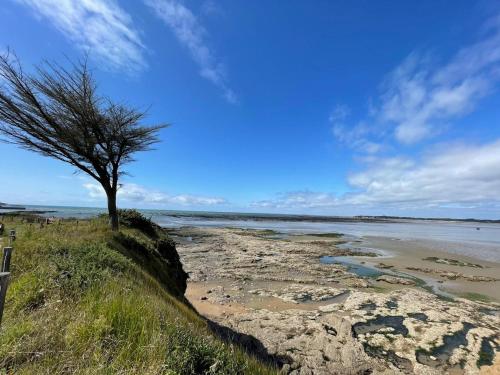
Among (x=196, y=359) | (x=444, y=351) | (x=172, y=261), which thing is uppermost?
(x=196, y=359)

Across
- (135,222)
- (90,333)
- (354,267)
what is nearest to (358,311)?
(354,267)

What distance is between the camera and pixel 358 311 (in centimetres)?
1255

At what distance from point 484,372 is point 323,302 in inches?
262

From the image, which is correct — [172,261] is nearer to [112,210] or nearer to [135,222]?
[135,222]

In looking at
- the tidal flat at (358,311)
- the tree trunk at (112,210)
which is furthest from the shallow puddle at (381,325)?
the tree trunk at (112,210)

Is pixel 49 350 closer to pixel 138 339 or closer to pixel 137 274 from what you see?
pixel 138 339

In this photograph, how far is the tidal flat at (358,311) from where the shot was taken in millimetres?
8672

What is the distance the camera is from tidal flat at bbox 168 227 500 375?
341 inches

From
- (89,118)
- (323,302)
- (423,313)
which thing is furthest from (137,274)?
(423,313)

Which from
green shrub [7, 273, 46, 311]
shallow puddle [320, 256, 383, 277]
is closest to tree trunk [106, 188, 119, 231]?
green shrub [7, 273, 46, 311]

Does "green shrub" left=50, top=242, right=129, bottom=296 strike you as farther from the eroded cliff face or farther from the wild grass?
the eroded cliff face

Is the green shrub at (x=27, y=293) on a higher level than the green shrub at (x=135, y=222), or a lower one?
lower

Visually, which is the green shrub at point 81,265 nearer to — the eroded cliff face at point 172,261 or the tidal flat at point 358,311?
the tidal flat at point 358,311

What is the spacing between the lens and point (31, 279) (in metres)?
4.81
